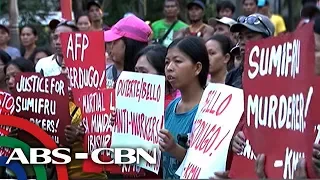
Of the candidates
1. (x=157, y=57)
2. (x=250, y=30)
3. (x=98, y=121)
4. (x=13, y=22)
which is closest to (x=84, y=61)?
(x=98, y=121)

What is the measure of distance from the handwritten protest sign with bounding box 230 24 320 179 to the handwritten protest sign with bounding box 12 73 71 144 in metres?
2.53

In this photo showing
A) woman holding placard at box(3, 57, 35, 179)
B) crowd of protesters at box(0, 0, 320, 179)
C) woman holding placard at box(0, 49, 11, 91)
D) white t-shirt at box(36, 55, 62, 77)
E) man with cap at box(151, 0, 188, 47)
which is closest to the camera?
crowd of protesters at box(0, 0, 320, 179)

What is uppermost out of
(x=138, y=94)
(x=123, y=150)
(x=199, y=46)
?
(x=199, y=46)

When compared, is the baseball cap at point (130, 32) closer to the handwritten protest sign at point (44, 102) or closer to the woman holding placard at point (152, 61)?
the handwritten protest sign at point (44, 102)

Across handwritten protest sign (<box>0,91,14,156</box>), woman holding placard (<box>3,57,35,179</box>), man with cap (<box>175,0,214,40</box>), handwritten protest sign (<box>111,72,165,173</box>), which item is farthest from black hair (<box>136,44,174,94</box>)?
man with cap (<box>175,0,214,40</box>)

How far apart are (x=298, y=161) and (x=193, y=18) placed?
→ 26.0 ft

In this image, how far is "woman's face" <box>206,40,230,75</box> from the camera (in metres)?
6.43

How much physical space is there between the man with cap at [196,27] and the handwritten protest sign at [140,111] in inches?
175

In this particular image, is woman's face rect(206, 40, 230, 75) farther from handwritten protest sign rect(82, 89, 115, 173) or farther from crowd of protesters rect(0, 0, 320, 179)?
handwritten protest sign rect(82, 89, 115, 173)

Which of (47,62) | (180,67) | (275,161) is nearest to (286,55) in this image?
(275,161)

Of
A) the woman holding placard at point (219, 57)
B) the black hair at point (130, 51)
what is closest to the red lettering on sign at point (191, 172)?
the woman holding placard at point (219, 57)

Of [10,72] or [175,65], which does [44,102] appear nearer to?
[10,72]

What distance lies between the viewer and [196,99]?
514cm

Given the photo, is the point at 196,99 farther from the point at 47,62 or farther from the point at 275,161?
the point at 47,62
